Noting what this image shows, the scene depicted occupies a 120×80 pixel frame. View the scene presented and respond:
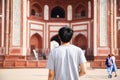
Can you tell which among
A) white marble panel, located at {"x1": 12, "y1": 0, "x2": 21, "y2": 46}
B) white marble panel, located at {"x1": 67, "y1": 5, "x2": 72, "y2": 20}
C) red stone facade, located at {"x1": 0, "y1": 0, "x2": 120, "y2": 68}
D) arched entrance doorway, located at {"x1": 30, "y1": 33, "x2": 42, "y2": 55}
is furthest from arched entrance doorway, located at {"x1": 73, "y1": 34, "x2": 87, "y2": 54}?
white marble panel, located at {"x1": 12, "y1": 0, "x2": 21, "y2": 46}

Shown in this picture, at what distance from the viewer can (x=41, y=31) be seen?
3566 cm

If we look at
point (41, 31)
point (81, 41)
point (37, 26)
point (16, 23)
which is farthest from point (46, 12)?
point (16, 23)

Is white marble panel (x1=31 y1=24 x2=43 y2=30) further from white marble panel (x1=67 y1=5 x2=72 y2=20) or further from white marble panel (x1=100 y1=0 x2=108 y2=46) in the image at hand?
white marble panel (x1=100 y1=0 x2=108 y2=46)

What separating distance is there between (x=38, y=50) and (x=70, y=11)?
5.58 meters

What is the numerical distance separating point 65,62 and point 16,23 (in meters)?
27.5

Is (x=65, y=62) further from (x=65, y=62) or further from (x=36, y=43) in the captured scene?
(x=36, y=43)

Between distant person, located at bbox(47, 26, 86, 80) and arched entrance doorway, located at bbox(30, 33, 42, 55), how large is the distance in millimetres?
30737

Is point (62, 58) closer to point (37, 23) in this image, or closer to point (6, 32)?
point (6, 32)

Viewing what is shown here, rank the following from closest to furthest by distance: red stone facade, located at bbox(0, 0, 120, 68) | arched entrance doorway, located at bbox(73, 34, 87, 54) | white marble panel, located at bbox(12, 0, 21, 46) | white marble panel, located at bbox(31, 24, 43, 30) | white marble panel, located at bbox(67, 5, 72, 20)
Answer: red stone facade, located at bbox(0, 0, 120, 68)
white marble panel, located at bbox(12, 0, 21, 46)
white marble panel, located at bbox(31, 24, 43, 30)
arched entrance doorway, located at bbox(73, 34, 87, 54)
white marble panel, located at bbox(67, 5, 72, 20)

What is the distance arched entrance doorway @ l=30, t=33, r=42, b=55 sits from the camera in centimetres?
3475

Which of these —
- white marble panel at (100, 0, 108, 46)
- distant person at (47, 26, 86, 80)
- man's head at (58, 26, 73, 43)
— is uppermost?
white marble panel at (100, 0, 108, 46)

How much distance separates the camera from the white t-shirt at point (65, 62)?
3820 mm

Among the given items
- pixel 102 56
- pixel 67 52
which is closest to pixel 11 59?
pixel 102 56

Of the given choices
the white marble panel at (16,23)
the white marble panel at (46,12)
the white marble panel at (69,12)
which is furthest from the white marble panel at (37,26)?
the white marble panel at (16,23)
